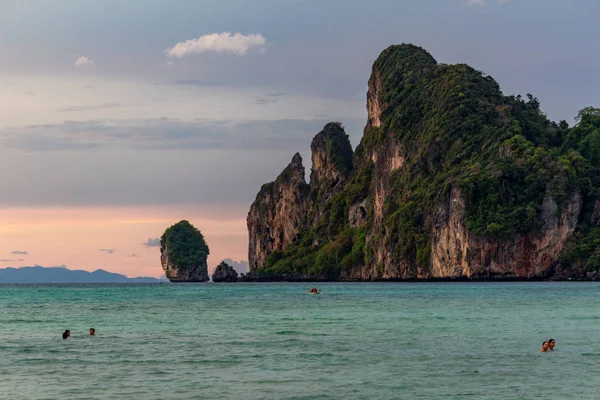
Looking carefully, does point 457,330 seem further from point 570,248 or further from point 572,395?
point 570,248

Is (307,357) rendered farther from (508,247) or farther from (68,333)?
(508,247)

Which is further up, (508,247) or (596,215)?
(596,215)

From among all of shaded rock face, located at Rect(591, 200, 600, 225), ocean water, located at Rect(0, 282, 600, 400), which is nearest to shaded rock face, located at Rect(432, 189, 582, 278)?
shaded rock face, located at Rect(591, 200, 600, 225)

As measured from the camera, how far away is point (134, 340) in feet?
130

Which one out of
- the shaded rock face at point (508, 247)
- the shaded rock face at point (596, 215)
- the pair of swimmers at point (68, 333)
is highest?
the shaded rock face at point (596, 215)

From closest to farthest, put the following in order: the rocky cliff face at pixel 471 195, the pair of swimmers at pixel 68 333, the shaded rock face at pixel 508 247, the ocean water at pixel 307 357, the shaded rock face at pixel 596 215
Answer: the ocean water at pixel 307 357, the pair of swimmers at pixel 68 333, the shaded rock face at pixel 508 247, the rocky cliff face at pixel 471 195, the shaded rock face at pixel 596 215

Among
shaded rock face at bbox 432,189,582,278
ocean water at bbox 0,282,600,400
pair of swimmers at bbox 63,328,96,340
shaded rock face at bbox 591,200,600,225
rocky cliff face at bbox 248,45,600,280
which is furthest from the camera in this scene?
shaded rock face at bbox 591,200,600,225

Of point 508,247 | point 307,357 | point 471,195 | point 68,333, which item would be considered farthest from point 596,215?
point 307,357

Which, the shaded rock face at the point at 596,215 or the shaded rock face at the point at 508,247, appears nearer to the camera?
the shaded rock face at the point at 508,247

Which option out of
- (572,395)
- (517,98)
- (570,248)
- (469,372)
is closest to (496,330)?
(469,372)

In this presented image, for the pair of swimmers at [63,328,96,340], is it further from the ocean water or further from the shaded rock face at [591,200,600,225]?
the shaded rock face at [591,200,600,225]

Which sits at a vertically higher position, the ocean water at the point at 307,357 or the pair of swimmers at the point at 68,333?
the pair of swimmers at the point at 68,333

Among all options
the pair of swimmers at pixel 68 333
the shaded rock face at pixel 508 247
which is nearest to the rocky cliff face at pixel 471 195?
the shaded rock face at pixel 508 247

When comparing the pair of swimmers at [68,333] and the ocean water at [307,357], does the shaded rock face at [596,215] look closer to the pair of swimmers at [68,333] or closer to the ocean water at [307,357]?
the ocean water at [307,357]
